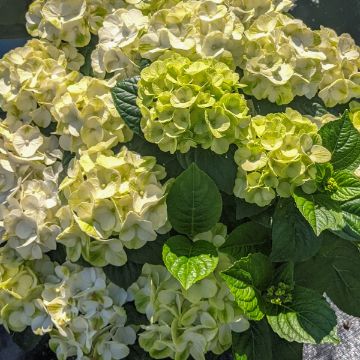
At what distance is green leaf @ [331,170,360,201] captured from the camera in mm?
968

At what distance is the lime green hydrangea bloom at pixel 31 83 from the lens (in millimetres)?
1120

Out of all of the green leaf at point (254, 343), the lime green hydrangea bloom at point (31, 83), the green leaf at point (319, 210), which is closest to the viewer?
the green leaf at point (319, 210)

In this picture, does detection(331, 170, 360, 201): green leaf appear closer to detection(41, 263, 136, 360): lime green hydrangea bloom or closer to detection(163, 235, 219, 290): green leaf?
detection(163, 235, 219, 290): green leaf

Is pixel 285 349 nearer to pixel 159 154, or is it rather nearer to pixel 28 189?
pixel 159 154

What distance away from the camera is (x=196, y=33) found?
1.07 meters

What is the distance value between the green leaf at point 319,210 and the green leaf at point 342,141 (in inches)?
2.8

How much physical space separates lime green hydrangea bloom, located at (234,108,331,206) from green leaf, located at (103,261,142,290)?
217 mm

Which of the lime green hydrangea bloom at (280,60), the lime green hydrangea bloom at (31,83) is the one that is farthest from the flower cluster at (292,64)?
the lime green hydrangea bloom at (31,83)

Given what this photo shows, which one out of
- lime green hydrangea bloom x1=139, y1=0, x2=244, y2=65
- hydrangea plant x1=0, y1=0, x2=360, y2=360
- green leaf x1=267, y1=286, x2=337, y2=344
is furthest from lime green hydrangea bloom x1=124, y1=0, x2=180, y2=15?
green leaf x1=267, y1=286, x2=337, y2=344

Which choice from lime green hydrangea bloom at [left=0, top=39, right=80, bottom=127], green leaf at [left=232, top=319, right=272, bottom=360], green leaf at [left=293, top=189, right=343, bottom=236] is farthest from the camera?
lime green hydrangea bloom at [left=0, top=39, right=80, bottom=127]

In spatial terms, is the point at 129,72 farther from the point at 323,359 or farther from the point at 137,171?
the point at 323,359

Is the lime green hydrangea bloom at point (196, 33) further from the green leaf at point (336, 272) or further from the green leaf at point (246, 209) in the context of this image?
the green leaf at point (336, 272)

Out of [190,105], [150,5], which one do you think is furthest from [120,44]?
[190,105]

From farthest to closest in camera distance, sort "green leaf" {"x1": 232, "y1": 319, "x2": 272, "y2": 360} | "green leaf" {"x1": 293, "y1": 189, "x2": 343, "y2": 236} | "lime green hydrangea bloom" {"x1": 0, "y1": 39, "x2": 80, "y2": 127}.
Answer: "lime green hydrangea bloom" {"x1": 0, "y1": 39, "x2": 80, "y2": 127} → "green leaf" {"x1": 232, "y1": 319, "x2": 272, "y2": 360} → "green leaf" {"x1": 293, "y1": 189, "x2": 343, "y2": 236}
